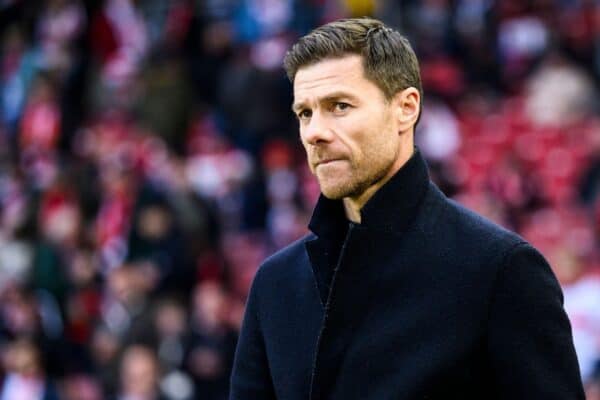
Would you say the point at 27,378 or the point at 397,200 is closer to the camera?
the point at 397,200

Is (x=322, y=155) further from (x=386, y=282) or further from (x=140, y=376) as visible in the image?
(x=140, y=376)

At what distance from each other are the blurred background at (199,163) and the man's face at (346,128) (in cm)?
463

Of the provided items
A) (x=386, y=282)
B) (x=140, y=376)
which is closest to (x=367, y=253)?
(x=386, y=282)

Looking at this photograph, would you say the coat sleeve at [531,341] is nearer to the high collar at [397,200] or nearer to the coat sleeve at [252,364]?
the high collar at [397,200]

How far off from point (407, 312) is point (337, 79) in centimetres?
50

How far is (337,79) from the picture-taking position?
3.07 meters

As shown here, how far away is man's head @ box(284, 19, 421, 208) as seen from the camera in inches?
120

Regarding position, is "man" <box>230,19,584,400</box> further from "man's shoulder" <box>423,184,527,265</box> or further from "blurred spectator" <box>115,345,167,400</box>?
"blurred spectator" <box>115,345,167,400</box>

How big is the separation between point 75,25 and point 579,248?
8689 mm

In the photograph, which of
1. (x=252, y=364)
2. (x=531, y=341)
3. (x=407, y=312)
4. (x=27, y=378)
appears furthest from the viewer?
(x=27, y=378)

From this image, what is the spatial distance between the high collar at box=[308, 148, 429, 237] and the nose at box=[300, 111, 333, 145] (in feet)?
→ 0.54

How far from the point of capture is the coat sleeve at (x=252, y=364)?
10.5 feet

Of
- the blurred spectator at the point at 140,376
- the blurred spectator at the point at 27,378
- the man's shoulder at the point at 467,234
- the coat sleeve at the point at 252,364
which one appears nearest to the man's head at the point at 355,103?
the man's shoulder at the point at 467,234

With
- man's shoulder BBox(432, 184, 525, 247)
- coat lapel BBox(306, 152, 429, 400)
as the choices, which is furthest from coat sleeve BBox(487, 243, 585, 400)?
coat lapel BBox(306, 152, 429, 400)
